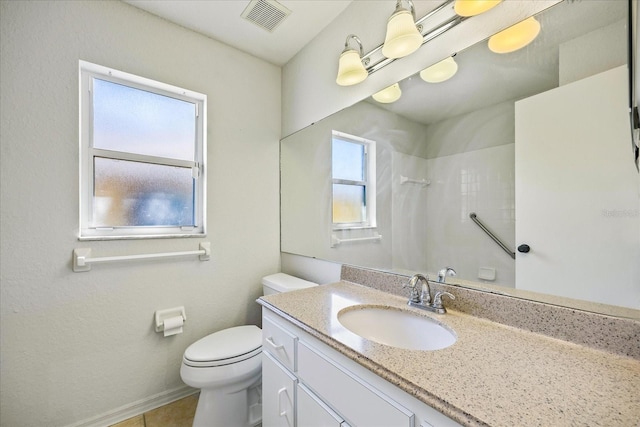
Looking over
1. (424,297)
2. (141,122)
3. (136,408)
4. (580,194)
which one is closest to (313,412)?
(424,297)

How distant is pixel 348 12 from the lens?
1523 mm

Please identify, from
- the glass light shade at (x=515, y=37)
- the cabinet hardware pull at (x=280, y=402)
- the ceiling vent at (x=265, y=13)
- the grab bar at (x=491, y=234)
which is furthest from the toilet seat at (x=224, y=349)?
the ceiling vent at (x=265, y=13)

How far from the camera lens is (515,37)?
0.90 m

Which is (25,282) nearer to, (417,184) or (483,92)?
(417,184)

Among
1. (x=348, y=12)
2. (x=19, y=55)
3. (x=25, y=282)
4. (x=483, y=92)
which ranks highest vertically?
(x=348, y=12)

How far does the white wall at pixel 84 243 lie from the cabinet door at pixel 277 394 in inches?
32.3

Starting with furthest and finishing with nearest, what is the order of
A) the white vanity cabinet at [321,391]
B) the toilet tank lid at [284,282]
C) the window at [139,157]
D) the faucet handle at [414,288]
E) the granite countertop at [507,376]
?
the toilet tank lid at [284,282] < the window at [139,157] < the faucet handle at [414,288] < the white vanity cabinet at [321,391] < the granite countertop at [507,376]

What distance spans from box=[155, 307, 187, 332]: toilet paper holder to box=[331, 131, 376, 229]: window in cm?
114

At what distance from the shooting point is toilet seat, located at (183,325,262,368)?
1.34 m

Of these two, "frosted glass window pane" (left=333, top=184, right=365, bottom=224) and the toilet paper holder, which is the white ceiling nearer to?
"frosted glass window pane" (left=333, top=184, right=365, bottom=224)

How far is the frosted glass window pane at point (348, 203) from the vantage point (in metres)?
1.57

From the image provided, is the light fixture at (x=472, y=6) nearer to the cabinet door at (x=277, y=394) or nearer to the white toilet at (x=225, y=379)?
the cabinet door at (x=277, y=394)

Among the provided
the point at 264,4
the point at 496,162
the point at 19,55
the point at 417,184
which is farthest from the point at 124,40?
the point at 496,162

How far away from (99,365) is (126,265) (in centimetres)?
56
